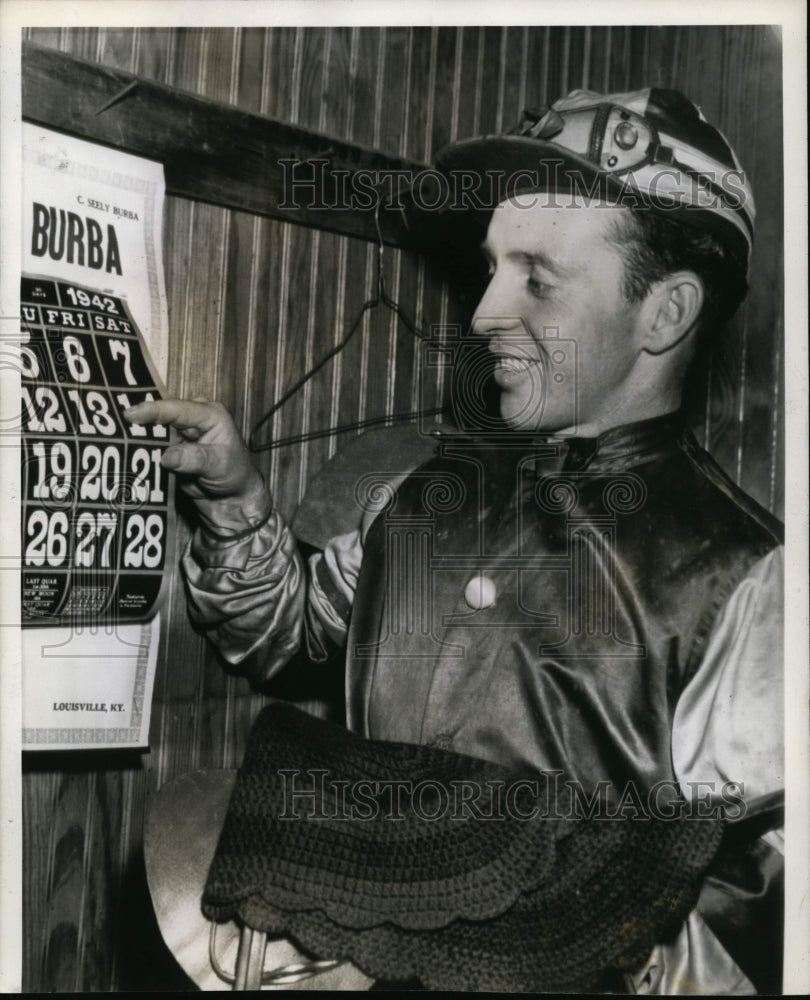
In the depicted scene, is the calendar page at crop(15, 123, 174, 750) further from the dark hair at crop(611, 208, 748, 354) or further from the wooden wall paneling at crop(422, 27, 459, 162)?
the dark hair at crop(611, 208, 748, 354)

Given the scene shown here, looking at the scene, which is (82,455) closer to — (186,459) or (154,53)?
(186,459)

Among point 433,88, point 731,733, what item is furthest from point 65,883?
point 433,88

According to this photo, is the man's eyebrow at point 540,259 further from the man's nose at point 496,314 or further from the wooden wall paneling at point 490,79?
the wooden wall paneling at point 490,79

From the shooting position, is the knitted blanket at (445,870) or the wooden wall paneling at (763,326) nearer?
the knitted blanket at (445,870)

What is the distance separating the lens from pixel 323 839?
1317mm

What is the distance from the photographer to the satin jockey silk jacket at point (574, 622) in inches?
52.5

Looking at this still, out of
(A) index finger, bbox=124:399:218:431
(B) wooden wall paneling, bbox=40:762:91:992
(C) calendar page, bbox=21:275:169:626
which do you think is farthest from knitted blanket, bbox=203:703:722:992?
(A) index finger, bbox=124:399:218:431

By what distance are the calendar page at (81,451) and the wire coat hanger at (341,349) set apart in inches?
5.9

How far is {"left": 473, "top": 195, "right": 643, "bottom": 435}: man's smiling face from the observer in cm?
136

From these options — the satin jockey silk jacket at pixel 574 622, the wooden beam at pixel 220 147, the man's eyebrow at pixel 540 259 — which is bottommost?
the satin jockey silk jacket at pixel 574 622

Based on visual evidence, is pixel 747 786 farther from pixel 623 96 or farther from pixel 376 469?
pixel 623 96


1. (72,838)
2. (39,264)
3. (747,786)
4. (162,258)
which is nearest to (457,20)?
(162,258)

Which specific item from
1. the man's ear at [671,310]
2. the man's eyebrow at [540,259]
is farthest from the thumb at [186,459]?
the man's ear at [671,310]

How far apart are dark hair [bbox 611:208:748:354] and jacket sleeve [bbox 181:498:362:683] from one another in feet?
1.50
